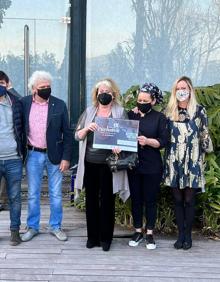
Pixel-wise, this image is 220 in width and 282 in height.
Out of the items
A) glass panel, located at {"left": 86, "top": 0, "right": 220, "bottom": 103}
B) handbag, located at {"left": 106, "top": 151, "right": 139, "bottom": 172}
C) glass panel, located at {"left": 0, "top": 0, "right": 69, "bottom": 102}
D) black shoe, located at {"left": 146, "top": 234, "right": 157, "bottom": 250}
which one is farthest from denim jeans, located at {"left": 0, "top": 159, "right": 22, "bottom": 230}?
glass panel, located at {"left": 0, "top": 0, "right": 69, "bottom": 102}

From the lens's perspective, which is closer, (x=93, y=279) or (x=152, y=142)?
(x=93, y=279)

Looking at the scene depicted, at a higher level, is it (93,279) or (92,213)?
(92,213)

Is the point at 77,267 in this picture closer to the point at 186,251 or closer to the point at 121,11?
the point at 186,251

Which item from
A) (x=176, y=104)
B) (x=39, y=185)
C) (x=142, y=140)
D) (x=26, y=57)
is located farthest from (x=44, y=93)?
(x=26, y=57)

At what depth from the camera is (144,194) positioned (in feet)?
16.5

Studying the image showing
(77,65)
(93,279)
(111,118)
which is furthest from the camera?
(77,65)

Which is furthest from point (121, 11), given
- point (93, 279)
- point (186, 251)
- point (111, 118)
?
point (93, 279)

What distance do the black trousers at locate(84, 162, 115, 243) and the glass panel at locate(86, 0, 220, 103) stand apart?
3.27 metres

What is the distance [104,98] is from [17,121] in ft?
2.98

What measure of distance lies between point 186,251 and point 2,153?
203 cm

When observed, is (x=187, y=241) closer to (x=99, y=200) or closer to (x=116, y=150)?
(x=99, y=200)

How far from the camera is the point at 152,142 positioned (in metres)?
4.82

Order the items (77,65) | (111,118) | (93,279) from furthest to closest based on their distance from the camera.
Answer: (77,65), (111,118), (93,279)

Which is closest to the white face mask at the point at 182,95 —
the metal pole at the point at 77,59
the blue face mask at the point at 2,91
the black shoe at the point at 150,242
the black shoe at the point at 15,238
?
the black shoe at the point at 150,242
